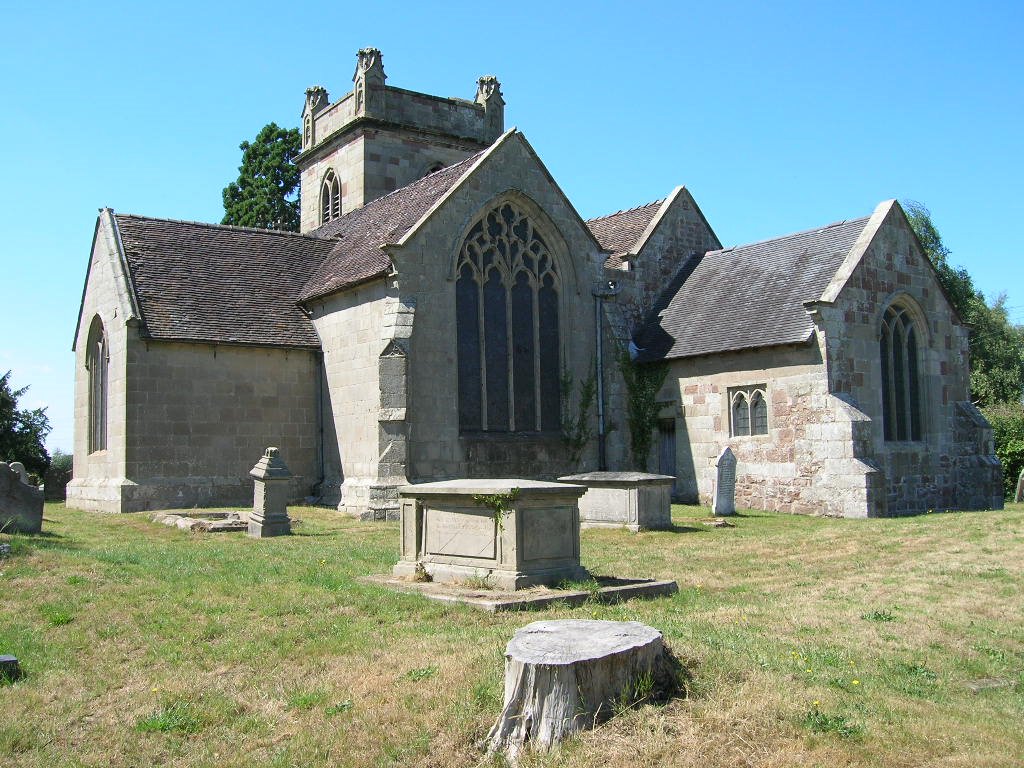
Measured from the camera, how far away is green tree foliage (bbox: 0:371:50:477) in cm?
3241

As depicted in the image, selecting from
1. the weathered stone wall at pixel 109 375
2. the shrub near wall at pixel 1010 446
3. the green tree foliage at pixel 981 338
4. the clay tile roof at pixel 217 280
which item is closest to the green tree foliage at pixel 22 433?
the weathered stone wall at pixel 109 375

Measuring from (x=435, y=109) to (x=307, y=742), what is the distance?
93.7 feet

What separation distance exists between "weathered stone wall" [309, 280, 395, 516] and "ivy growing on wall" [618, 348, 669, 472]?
267 inches

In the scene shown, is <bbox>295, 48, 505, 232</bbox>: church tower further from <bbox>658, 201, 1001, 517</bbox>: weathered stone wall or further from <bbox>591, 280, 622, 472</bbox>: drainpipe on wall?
<bbox>658, 201, 1001, 517</bbox>: weathered stone wall

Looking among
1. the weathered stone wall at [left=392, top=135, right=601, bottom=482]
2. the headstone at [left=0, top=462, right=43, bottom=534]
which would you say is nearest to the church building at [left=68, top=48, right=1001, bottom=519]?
the weathered stone wall at [left=392, top=135, right=601, bottom=482]

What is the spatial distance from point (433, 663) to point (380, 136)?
2631cm

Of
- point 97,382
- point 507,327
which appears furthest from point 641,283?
point 97,382

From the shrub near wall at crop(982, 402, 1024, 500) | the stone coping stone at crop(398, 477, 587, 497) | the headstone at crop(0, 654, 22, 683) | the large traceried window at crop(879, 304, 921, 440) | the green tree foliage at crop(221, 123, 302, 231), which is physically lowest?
the headstone at crop(0, 654, 22, 683)

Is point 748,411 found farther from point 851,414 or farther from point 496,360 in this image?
point 496,360

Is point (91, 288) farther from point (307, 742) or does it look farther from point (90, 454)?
point (307, 742)

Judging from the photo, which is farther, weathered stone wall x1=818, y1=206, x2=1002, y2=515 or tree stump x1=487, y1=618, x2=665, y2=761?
weathered stone wall x1=818, y1=206, x2=1002, y2=515

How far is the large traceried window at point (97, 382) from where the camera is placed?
81.6 feet

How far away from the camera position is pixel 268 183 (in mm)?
45562

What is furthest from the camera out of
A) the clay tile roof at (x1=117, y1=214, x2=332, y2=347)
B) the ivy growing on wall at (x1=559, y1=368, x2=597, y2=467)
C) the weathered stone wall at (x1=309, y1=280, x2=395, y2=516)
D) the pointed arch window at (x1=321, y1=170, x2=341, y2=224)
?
the pointed arch window at (x1=321, y1=170, x2=341, y2=224)
